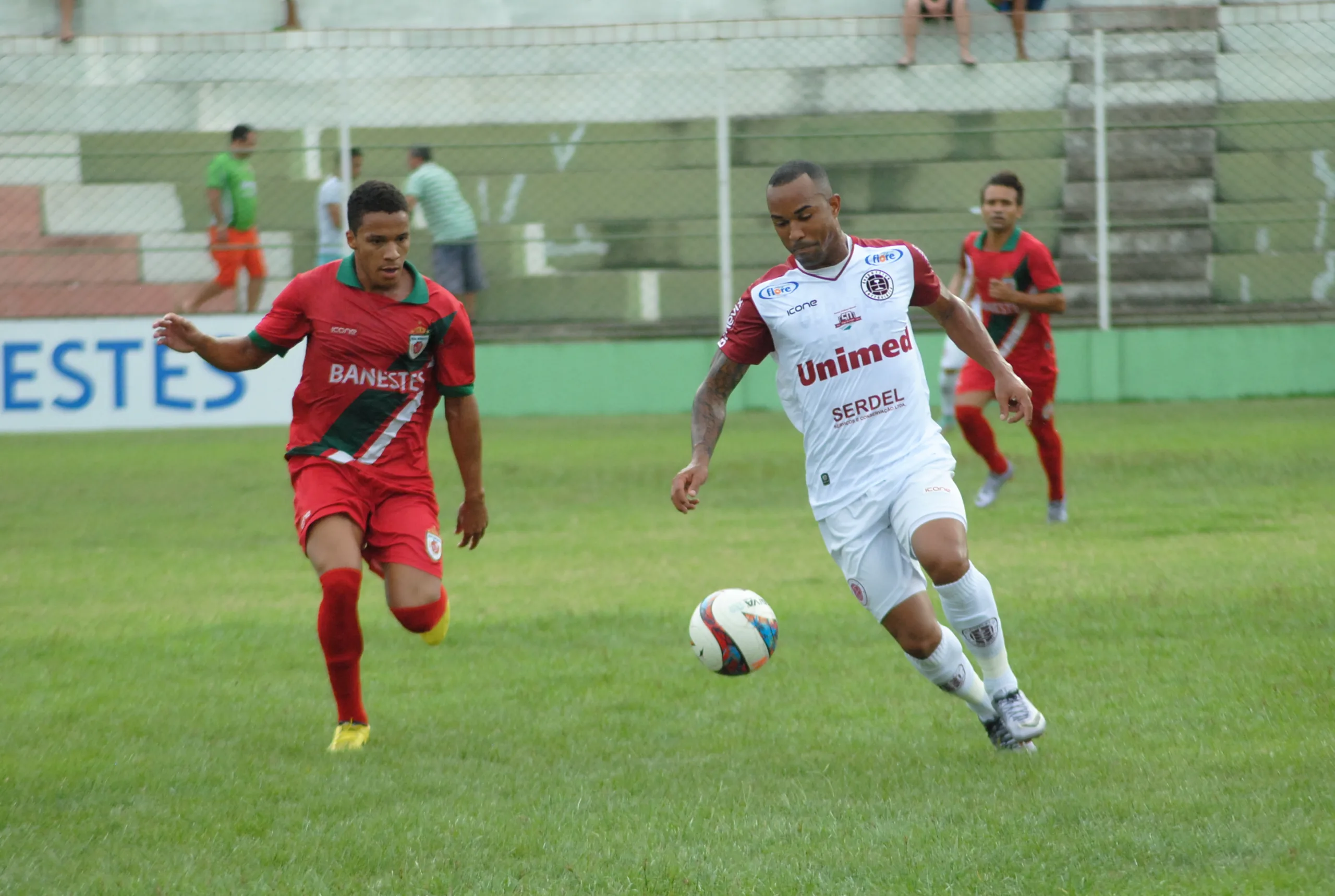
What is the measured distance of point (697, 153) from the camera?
19.4m

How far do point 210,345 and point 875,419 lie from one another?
239cm

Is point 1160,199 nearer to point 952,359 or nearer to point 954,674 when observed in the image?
point 952,359

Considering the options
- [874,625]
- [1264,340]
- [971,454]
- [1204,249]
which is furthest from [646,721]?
[1204,249]

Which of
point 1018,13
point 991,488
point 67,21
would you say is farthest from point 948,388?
point 67,21

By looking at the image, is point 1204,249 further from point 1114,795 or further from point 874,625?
point 1114,795

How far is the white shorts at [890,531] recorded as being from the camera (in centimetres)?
537

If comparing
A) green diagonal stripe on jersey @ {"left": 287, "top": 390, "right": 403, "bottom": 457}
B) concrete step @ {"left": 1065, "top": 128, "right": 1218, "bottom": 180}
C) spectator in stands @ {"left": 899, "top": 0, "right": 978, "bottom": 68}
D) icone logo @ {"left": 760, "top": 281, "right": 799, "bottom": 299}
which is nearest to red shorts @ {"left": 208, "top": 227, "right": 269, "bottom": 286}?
spectator in stands @ {"left": 899, "top": 0, "right": 978, "bottom": 68}

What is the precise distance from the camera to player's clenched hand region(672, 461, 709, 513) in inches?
207

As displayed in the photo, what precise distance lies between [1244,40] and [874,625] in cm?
1524

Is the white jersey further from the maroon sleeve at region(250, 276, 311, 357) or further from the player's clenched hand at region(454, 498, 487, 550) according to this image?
the maroon sleeve at region(250, 276, 311, 357)

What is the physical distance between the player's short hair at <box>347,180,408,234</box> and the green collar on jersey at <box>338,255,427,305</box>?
218 mm

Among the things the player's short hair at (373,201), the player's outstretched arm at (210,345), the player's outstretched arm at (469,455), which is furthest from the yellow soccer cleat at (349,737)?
the player's short hair at (373,201)

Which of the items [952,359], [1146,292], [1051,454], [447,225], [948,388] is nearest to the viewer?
[1051,454]

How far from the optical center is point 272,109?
20.5 meters
